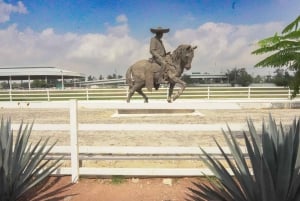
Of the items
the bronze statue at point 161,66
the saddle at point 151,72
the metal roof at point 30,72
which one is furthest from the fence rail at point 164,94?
the metal roof at point 30,72

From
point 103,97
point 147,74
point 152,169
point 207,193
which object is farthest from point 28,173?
point 103,97

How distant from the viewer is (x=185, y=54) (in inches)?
551

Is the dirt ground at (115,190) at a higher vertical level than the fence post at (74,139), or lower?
lower

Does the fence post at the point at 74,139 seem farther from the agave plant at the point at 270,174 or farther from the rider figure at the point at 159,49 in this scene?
the rider figure at the point at 159,49

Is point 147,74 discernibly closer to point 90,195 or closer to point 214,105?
point 214,105

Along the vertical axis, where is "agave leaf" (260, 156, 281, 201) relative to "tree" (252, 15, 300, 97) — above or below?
below

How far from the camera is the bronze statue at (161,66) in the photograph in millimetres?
14164

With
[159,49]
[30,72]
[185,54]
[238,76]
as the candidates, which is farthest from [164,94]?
[30,72]

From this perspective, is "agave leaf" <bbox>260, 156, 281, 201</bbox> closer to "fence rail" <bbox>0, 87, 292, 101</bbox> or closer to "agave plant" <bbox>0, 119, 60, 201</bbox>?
"agave plant" <bbox>0, 119, 60, 201</bbox>

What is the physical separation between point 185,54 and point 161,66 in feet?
3.74

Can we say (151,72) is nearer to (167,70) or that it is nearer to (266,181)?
(167,70)

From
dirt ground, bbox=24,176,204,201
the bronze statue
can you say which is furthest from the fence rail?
dirt ground, bbox=24,176,204,201

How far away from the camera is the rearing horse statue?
46.3ft

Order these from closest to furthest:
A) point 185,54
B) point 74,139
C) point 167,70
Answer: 1. point 74,139
2. point 185,54
3. point 167,70
